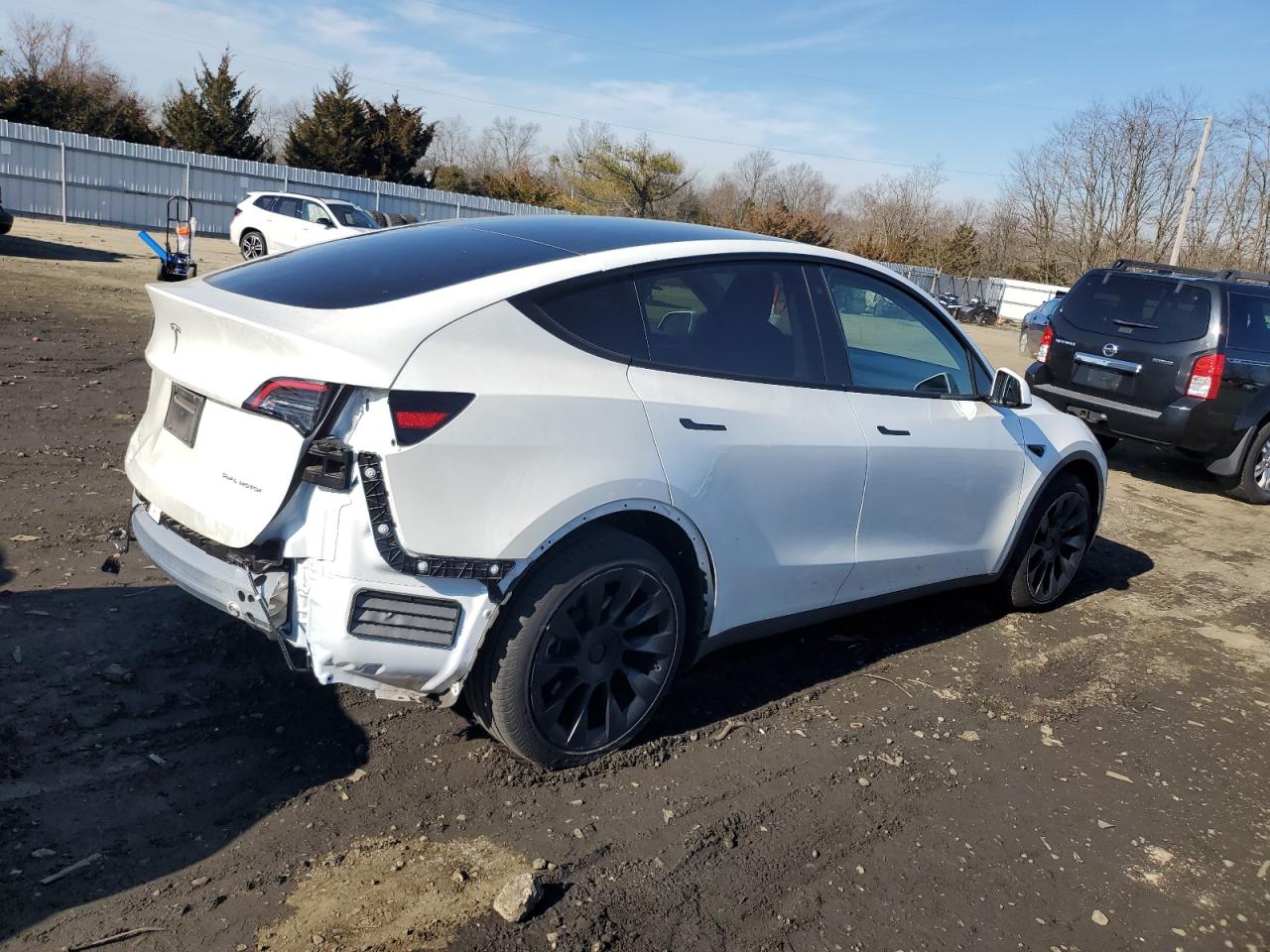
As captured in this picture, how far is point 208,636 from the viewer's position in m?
4.04

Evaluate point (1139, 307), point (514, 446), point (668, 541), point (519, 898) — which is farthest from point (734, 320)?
point (1139, 307)

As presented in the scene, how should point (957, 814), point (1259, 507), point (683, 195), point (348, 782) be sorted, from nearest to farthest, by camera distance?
1. point (348, 782)
2. point (957, 814)
3. point (1259, 507)
4. point (683, 195)

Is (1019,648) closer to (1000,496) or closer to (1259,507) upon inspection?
(1000,496)

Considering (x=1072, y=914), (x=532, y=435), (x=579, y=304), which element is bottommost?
(x=1072, y=914)

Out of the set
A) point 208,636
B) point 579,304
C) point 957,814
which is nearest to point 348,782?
point 208,636

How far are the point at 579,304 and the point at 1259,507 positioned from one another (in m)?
8.60

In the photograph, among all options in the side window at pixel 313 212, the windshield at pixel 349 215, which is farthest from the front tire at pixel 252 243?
the windshield at pixel 349 215

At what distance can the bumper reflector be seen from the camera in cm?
289

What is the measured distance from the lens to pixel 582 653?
10.9 ft

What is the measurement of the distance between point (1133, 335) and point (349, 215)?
18929 mm

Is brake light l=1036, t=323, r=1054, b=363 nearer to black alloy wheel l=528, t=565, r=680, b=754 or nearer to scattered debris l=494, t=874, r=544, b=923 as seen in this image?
black alloy wheel l=528, t=565, r=680, b=754

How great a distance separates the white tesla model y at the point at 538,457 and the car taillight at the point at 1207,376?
216 inches

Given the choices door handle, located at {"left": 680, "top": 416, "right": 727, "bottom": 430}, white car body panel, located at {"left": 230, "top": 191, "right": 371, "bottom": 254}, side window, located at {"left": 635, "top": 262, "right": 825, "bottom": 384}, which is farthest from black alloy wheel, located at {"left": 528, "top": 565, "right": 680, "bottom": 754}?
white car body panel, located at {"left": 230, "top": 191, "right": 371, "bottom": 254}

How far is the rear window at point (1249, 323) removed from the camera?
8.95m
